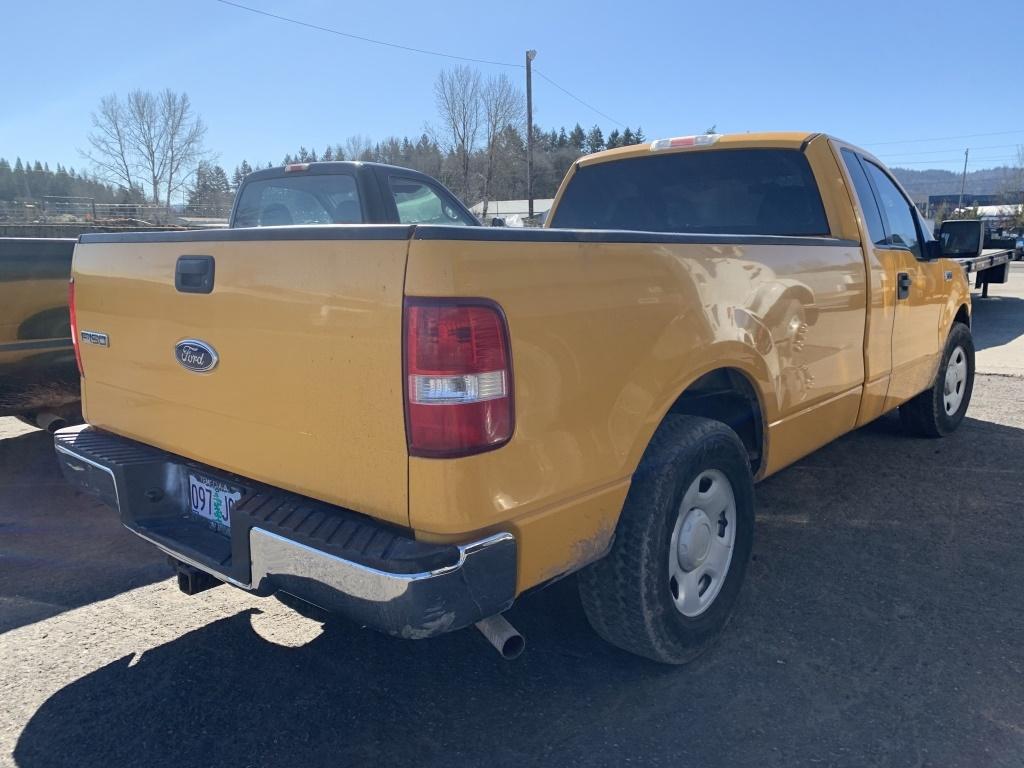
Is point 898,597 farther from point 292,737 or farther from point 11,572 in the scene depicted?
point 11,572

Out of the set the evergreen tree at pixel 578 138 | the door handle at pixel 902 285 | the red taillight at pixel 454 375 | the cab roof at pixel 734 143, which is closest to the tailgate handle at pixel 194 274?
the red taillight at pixel 454 375

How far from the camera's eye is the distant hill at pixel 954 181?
3879 inches

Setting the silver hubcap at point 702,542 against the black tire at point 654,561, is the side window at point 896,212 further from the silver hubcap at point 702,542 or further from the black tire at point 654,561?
the black tire at point 654,561

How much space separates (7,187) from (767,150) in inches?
1649

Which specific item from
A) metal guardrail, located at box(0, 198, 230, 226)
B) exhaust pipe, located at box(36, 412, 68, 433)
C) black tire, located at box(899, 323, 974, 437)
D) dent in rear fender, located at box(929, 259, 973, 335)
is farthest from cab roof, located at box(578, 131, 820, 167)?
metal guardrail, located at box(0, 198, 230, 226)

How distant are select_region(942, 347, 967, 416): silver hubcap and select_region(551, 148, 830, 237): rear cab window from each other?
7.58 feet

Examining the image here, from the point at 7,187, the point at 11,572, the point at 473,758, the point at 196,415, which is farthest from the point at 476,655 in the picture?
the point at 7,187

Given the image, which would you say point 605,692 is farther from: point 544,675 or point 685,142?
point 685,142

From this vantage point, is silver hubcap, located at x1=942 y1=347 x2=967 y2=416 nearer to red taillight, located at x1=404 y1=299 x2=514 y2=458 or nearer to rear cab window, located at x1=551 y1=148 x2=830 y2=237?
rear cab window, located at x1=551 y1=148 x2=830 y2=237

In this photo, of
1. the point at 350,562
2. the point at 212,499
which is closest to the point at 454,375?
the point at 350,562

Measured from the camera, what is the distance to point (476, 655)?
9.97ft

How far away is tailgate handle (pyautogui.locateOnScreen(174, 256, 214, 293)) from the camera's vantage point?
2.45m

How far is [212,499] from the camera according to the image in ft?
8.70

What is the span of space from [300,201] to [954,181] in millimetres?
156709
